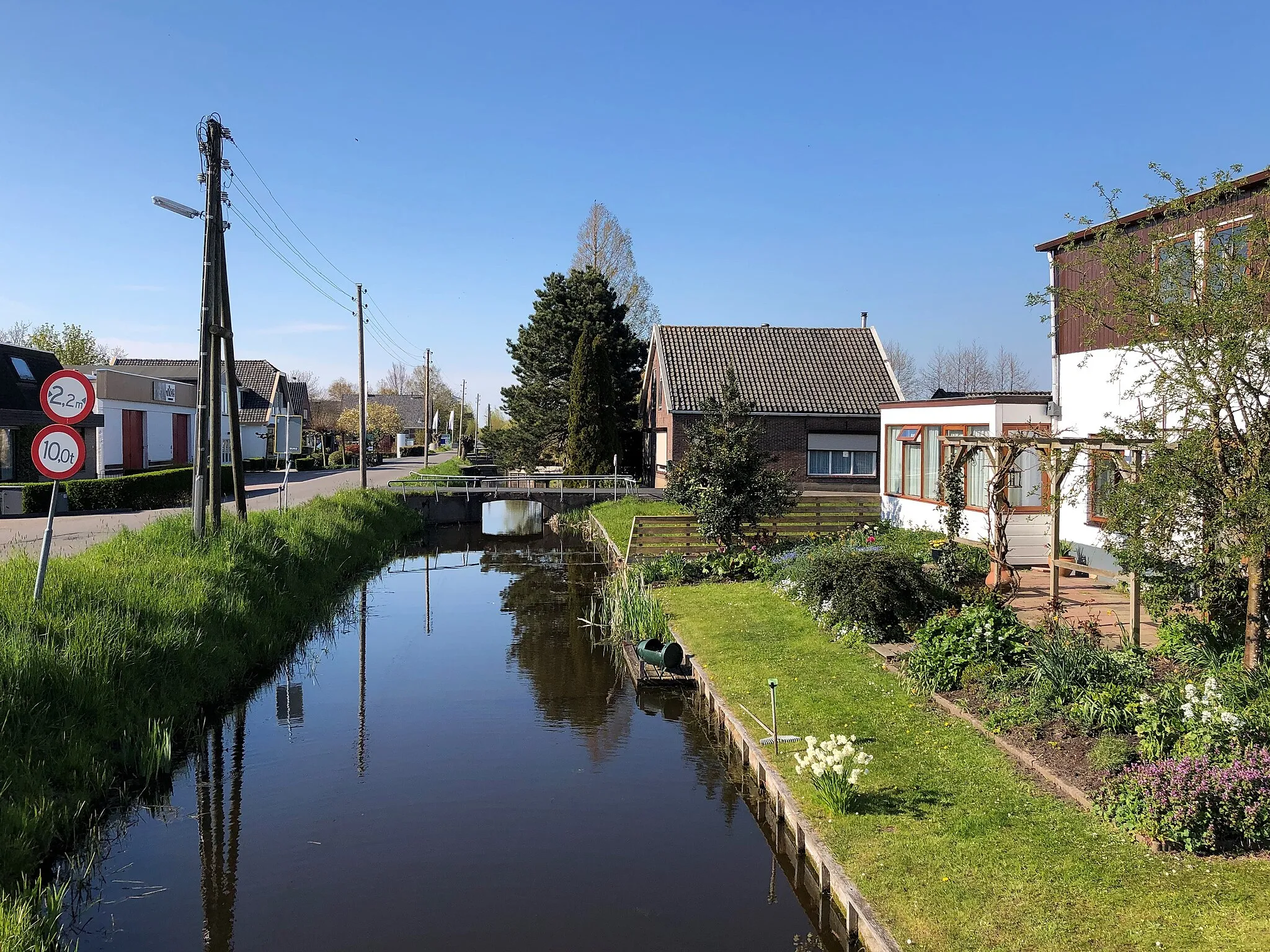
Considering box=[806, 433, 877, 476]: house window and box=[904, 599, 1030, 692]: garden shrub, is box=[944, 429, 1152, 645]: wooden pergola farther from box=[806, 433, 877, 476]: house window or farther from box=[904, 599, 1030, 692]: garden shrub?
box=[806, 433, 877, 476]: house window

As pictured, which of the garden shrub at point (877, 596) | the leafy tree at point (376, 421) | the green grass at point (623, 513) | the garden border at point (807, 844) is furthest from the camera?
the leafy tree at point (376, 421)

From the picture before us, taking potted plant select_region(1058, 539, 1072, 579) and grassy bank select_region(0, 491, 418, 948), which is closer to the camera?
grassy bank select_region(0, 491, 418, 948)

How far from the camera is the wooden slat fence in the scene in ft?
71.9

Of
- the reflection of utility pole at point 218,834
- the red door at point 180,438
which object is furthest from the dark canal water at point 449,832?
the red door at point 180,438

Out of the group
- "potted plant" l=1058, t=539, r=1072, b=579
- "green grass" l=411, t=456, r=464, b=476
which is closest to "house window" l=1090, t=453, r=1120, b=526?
"potted plant" l=1058, t=539, r=1072, b=579

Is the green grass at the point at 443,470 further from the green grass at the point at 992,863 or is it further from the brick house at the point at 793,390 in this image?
the green grass at the point at 992,863

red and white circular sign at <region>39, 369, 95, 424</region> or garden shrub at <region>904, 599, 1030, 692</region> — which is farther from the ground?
red and white circular sign at <region>39, 369, 95, 424</region>

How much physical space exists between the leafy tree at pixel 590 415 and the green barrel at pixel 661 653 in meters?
27.2

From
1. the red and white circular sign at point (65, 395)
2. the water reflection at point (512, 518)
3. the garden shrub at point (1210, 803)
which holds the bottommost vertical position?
the water reflection at point (512, 518)

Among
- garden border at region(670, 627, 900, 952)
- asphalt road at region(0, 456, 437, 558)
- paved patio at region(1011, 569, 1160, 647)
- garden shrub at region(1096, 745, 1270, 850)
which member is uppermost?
asphalt road at region(0, 456, 437, 558)

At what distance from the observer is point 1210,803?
6566 millimetres

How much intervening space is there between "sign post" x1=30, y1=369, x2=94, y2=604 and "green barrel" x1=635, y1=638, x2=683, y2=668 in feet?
25.5

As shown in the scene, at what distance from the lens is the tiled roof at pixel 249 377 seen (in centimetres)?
6028

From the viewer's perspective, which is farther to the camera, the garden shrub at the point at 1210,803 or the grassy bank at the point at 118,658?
the grassy bank at the point at 118,658
